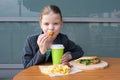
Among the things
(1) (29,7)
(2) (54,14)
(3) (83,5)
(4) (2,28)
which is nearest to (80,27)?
(3) (83,5)

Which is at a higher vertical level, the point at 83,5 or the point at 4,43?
the point at 83,5

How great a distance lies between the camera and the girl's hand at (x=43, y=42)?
5.43ft

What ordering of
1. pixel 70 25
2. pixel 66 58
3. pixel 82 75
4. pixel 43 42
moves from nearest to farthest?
pixel 82 75, pixel 43 42, pixel 66 58, pixel 70 25

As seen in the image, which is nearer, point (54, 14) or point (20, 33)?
point (54, 14)

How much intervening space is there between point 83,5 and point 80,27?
314 millimetres

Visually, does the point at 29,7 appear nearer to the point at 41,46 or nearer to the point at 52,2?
the point at 52,2

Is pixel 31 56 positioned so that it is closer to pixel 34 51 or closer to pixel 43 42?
pixel 34 51

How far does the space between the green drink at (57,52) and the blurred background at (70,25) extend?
225 centimetres

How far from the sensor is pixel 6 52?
13.6 feet

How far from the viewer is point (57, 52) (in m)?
1.74

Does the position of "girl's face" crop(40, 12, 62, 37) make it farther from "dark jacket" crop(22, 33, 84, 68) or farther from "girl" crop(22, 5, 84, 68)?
"dark jacket" crop(22, 33, 84, 68)

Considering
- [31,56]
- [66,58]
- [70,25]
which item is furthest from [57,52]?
[70,25]

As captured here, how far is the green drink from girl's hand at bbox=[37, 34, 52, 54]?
4 centimetres

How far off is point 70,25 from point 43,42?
243cm
